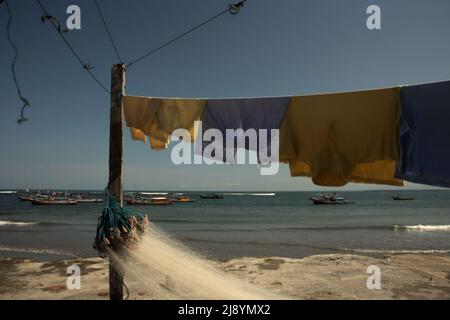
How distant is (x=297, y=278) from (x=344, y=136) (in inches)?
281

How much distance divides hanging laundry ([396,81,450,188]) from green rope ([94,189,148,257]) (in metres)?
3.71

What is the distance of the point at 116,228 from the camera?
4.71 meters

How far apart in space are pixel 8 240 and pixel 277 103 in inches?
918

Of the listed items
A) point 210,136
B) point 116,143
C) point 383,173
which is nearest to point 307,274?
point 383,173

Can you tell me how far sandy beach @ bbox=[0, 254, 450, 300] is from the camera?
8891 mm

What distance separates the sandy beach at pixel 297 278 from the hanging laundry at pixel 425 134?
4426 millimetres

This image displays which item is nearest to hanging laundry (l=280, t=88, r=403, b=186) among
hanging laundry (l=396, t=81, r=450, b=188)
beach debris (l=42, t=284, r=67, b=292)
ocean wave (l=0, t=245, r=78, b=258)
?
hanging laundry (l=396, t=81, r=450, b=188)

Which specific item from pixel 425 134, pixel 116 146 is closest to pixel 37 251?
pixel 116 146

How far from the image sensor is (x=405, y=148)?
444 cm

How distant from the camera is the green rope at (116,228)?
4.68m

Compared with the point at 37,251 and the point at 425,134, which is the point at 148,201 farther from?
the point at 425,134

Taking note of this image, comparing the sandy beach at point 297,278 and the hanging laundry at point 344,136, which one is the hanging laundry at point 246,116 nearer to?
the hanging laundry at point 344,136

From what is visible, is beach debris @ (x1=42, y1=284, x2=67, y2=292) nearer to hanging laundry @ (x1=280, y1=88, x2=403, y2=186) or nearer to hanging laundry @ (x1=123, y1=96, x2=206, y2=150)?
hanging laundry @ (x1=123, y1=96, x2=206, y2=150)

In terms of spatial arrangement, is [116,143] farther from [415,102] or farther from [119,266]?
[415,102]
